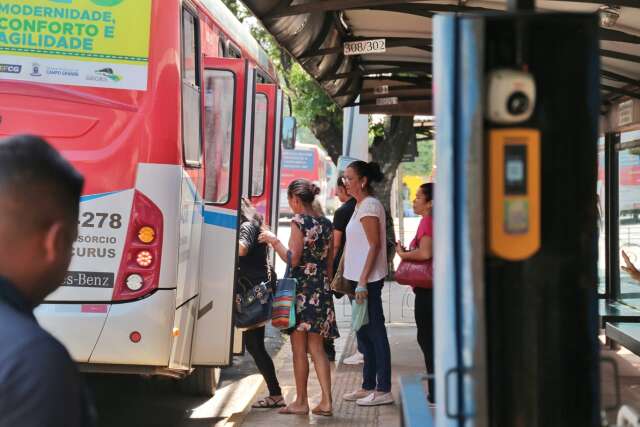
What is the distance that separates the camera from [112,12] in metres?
6.75

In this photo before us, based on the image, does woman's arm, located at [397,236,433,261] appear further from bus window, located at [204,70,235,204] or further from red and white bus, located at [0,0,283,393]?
red and white bus, located at [0,0,283,393]

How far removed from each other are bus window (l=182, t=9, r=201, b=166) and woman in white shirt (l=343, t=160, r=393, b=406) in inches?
55.2

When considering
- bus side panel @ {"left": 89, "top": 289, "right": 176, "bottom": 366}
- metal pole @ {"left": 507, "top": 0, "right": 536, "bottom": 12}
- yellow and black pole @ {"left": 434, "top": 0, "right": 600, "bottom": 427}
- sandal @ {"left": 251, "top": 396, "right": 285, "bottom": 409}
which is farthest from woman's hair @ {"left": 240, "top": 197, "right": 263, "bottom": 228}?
yellow and black pole @ {"left": 434, "top": 0, "right": 600, "bottom": 427}

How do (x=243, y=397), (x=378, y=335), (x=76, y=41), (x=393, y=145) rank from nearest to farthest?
1. (x=76, y=41)
2. (x=378, y=335)
3. (x=243, y=397)
4. (x=393, y=145)

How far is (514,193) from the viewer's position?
2.30 metres

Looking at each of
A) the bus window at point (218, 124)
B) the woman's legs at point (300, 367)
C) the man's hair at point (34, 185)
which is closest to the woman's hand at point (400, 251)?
the woman's legs at point (300, 367)

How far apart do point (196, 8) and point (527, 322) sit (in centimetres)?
565

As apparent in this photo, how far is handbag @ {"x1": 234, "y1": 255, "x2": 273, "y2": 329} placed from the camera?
7883 mm

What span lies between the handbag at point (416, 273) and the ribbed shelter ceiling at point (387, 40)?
1876 millimetres

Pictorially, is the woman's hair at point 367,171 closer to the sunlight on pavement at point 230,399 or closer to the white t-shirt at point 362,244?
→ the white t-shirt at point 362,244

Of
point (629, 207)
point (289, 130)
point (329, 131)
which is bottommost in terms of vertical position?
point (629, 207)

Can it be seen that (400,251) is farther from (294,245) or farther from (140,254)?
(140,254)

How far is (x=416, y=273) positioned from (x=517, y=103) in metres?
5.30

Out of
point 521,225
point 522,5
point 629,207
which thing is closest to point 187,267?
point 522,5
